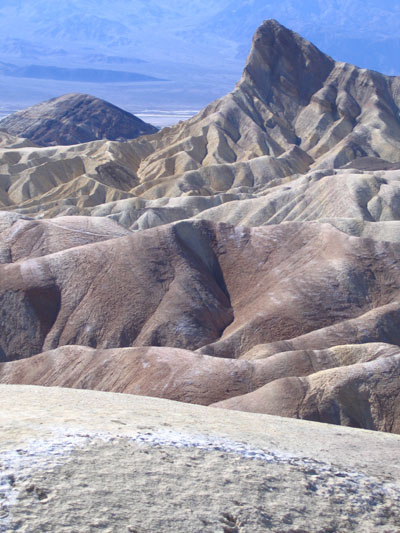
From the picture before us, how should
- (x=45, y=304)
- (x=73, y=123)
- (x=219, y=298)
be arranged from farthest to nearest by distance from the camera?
1. (x=73, y=123)
2. (x=219, y=298)
3. (x=45, y=304)

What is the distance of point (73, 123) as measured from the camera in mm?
164625

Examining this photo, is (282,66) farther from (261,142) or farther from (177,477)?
(177,477)

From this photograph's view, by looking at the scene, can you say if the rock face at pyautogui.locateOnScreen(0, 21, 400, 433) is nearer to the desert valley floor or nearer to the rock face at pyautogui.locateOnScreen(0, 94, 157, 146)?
the desert valley floor

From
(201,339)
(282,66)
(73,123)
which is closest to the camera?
(201,339)

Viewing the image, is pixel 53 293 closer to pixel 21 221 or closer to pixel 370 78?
pixel 21 221

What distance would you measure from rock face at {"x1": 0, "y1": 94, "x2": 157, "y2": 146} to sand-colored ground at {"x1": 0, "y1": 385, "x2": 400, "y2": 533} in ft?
467

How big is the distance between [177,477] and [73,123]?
156 m

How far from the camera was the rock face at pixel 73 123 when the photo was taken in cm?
15938

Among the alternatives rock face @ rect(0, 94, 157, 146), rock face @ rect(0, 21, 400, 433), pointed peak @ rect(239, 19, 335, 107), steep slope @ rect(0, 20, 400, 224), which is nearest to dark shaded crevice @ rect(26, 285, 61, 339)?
rock face @ rect(0, 21, 400, 433)

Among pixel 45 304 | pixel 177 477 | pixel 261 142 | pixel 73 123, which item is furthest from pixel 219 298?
pixel 73 123

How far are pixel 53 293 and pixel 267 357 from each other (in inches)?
639

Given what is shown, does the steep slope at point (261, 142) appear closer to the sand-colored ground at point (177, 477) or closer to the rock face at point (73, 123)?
the rock face at point (73, 123)

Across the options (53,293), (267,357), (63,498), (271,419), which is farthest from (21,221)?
(63,498)

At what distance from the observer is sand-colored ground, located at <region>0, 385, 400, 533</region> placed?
13461 millimetres
